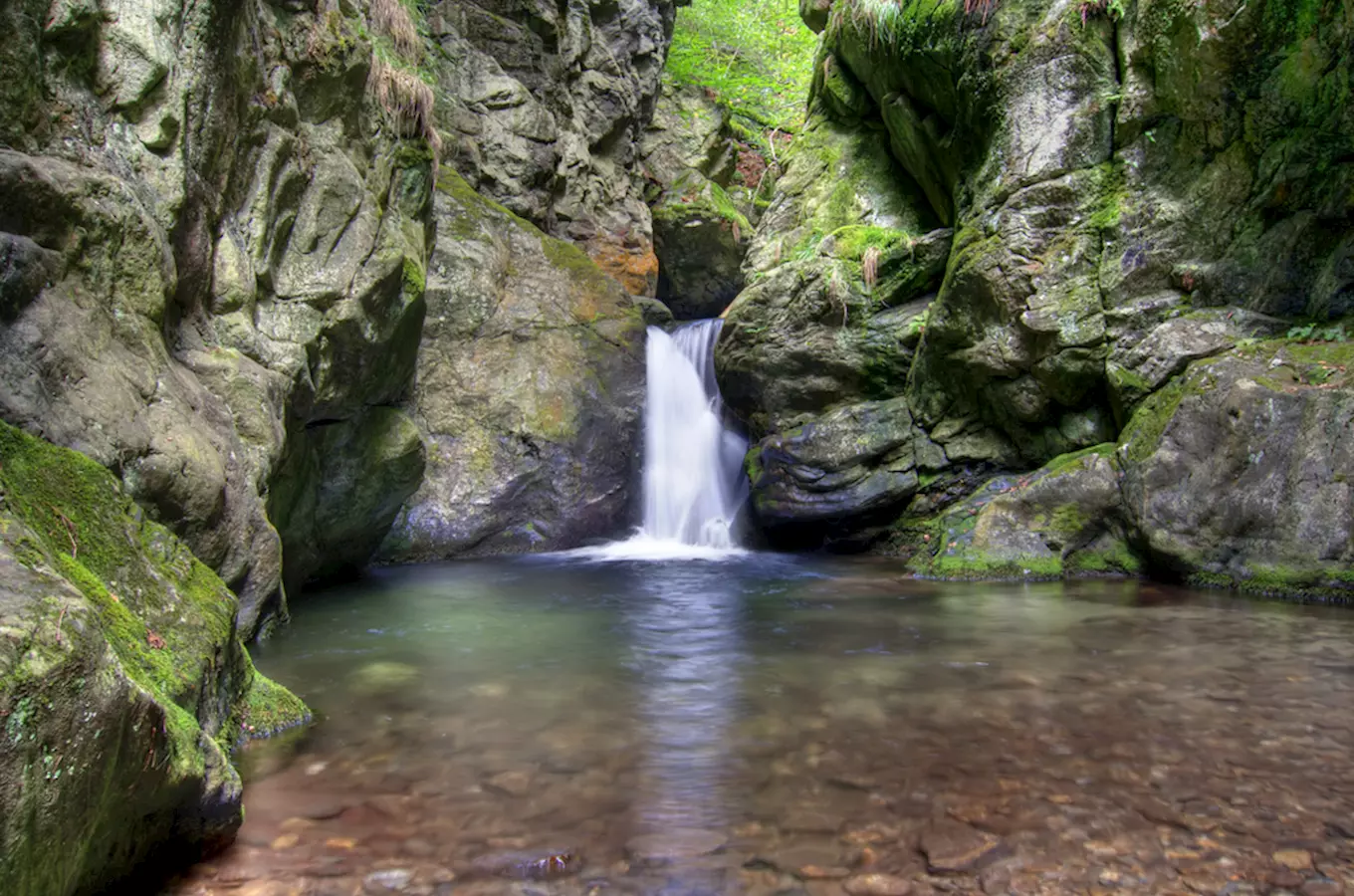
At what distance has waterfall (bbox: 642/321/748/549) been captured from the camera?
13.3 meters

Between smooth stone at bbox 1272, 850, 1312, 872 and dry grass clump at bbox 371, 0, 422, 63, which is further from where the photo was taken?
dry grass clump at bbox 371, 0, 422, 63

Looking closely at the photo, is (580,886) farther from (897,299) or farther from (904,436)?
(897,299)

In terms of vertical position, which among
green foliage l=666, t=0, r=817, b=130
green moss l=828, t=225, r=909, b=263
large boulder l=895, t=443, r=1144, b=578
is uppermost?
green foliage l=666, t=0, r=817, b=130

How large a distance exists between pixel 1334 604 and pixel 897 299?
6347 millimetres

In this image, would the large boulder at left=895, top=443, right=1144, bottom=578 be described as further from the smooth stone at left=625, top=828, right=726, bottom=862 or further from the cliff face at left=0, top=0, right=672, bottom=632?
the smooth stone at left=625, top=828, right=726, bottom=862

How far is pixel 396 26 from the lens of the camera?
9.70 m

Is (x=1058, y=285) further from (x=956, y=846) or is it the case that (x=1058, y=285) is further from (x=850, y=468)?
(x=956, y=846)

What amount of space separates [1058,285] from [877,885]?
8425 mm

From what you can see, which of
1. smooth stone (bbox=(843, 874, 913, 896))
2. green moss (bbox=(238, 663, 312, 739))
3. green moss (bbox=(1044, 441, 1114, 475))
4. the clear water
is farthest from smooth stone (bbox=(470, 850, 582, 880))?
green moss (bbox=(1044, 441, 1114, 475))

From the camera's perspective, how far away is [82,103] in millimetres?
4871

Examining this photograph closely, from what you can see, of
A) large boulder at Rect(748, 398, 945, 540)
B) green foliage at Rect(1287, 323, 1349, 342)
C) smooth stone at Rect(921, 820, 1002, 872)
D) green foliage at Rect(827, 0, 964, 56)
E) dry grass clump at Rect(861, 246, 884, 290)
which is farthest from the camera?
dry grass clump at Rect(861, 246, 884, 290)

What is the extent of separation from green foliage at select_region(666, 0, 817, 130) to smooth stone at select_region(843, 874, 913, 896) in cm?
2148

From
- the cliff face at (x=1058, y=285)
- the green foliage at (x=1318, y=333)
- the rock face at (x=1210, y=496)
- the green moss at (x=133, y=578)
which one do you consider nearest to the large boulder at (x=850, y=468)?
the cliff face at (x=1058, y=285)

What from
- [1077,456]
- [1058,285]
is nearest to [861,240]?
[1058,285]
